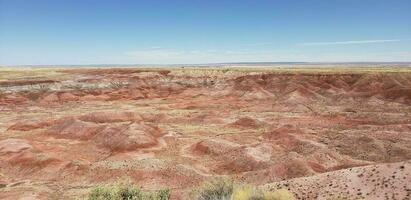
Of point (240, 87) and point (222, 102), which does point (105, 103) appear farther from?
point (240, 87)

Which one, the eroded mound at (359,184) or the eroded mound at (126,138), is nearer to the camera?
the eroded mound at (359,184)

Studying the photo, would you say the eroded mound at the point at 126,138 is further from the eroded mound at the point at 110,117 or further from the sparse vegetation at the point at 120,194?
the sparse vegetation at the point at 120,194

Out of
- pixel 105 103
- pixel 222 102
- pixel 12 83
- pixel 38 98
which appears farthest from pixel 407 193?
pixel 12 83

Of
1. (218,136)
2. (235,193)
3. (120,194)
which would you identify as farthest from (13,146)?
(235,193)

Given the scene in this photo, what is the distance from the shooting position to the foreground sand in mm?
32469

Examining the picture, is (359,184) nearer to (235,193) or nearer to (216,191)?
(235,193)

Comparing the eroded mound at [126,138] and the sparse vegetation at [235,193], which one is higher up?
the sparse vegetation at [235,193]

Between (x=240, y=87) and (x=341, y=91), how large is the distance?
74.2ft

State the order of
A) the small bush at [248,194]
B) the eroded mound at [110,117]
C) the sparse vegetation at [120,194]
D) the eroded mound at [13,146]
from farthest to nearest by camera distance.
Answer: the eroded mound at [110,117], the eroded mound at [13,146], the sparse vegetation at [120,194], the small bush at [248,194]

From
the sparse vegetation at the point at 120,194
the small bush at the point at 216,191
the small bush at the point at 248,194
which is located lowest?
the sparse vegetation at the point at 120,194

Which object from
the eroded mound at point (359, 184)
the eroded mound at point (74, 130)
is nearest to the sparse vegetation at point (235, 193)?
the eroded mound at point (359, 184)

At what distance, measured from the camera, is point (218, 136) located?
5188 cm

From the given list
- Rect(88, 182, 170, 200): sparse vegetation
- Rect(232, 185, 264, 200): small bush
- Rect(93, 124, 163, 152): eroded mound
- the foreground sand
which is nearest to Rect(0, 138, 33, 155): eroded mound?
the foreground sand

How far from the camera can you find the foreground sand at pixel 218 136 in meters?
32.5
